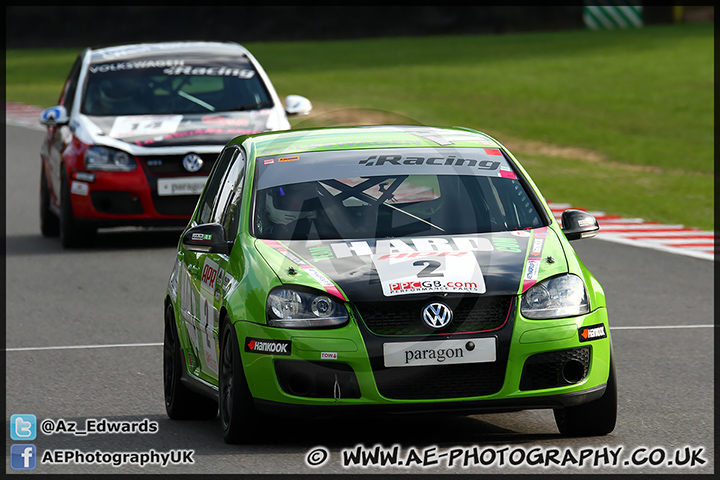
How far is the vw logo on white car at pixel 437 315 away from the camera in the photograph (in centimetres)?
632

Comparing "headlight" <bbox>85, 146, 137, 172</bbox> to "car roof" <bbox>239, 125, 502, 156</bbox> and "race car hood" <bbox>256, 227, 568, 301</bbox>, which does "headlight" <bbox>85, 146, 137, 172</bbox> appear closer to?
"car roof" <bbox>239, 125, 502, 156</bbox>

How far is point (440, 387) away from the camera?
636cm

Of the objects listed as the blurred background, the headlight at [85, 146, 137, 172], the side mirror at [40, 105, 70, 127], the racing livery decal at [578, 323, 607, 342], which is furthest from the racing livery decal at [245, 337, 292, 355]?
the blurred background

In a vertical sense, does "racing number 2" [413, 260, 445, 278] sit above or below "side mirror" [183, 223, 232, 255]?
above

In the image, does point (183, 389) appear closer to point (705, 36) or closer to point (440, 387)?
point (440, 387)

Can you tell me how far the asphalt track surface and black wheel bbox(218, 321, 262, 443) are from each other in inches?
2.2

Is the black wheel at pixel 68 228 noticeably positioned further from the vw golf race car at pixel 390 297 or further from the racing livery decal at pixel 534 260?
the racing livery decal at pixel 534 260

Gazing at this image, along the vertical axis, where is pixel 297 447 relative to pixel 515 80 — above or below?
above

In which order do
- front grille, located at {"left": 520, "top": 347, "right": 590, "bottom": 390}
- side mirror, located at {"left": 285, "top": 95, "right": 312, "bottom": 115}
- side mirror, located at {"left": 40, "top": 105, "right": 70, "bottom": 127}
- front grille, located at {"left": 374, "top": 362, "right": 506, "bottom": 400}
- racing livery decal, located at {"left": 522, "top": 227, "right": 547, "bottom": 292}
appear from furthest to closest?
1. side mirror, located at {"left": 285, "top": 95, "right": 312, "bottom": 115}
2. side mirror, located at {"left": 40, "top": 105, "right": 70, "bottom": 127}
3. racing livery decal, located at {"left": 522, "top": 227, "right": 547, "bottom": 292}
4. front grille, located at {"left": 520, "top": 347, "right": 590, "bottom": 390}
5. front grille, located at {"left": 374, "top": 362, "right": 506, "bottom": 400}

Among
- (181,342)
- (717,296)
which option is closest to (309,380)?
(181,342)

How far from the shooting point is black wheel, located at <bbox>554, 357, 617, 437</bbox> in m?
6.70

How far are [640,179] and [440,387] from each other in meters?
16.7

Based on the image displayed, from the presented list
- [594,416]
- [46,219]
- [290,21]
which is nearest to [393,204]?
[594,416]

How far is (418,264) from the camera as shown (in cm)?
656
